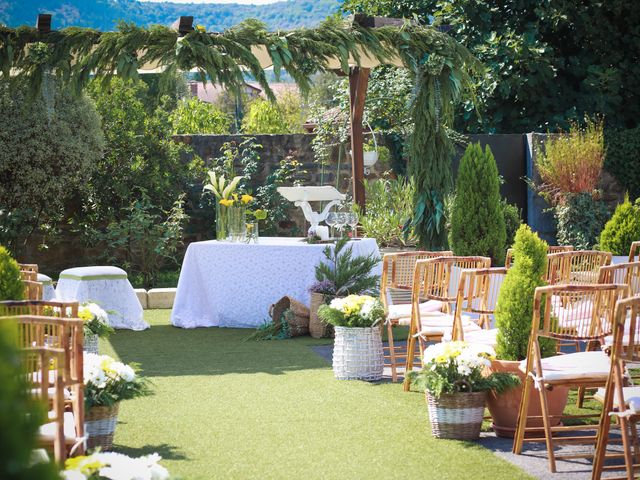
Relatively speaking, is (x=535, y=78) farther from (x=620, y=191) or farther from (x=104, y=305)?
(x=104, y=305)

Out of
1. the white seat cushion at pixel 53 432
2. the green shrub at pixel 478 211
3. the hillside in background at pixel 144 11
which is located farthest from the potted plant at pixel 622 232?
the hillside in background at pixel 144 11

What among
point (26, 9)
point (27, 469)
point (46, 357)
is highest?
point (26, 9)

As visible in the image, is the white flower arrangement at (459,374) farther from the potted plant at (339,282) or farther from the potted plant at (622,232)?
the potted plant at (622,232)

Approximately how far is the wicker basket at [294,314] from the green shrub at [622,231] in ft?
9.29

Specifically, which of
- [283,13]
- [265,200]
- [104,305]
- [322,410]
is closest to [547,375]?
[322,410]

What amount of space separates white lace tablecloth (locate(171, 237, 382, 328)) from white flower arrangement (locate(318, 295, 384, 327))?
2.30 meters

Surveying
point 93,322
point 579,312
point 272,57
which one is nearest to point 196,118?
point 272,57

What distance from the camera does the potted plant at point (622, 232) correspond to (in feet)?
27.5

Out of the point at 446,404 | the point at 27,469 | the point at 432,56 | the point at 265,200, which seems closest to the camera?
the point at 27,469

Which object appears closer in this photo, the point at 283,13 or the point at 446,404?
the point at 446,404

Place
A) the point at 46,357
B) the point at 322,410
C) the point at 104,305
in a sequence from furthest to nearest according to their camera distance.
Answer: the point at 104,305
the point at 322,410
the point at 46,357

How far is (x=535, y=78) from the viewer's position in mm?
Answer: 15234

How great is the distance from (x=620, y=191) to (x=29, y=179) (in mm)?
7840

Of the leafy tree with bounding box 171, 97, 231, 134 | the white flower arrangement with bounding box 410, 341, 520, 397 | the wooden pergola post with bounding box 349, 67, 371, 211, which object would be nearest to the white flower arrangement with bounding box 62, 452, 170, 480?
the white flower arrangement with bounding box 410, 341, 520, 397
